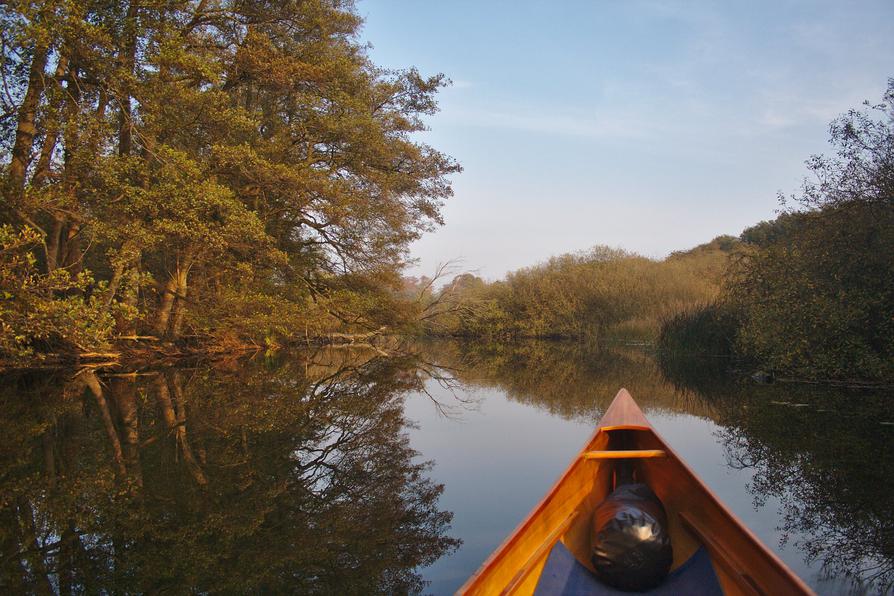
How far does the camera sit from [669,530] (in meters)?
2.84

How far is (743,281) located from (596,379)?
186 inches

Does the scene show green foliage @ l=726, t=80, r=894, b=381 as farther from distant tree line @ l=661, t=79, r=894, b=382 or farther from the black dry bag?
the black dry bag

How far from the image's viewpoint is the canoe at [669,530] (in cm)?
189

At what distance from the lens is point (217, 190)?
9148mm

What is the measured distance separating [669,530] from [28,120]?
405 inches

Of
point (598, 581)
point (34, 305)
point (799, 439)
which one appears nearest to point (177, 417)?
point (34, 305)

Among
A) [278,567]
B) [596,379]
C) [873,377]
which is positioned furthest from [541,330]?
[278,567]

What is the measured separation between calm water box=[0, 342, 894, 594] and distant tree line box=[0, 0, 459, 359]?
7.33 feet

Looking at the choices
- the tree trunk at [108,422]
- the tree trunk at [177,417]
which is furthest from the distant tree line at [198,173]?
the tree trunk at [177,417]

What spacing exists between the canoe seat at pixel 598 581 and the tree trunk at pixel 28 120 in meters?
9.24

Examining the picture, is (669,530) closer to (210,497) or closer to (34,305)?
(210,497)

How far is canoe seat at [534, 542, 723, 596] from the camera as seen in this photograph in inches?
88.9

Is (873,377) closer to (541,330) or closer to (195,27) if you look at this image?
(195,27)

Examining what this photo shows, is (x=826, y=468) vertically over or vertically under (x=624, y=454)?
under
